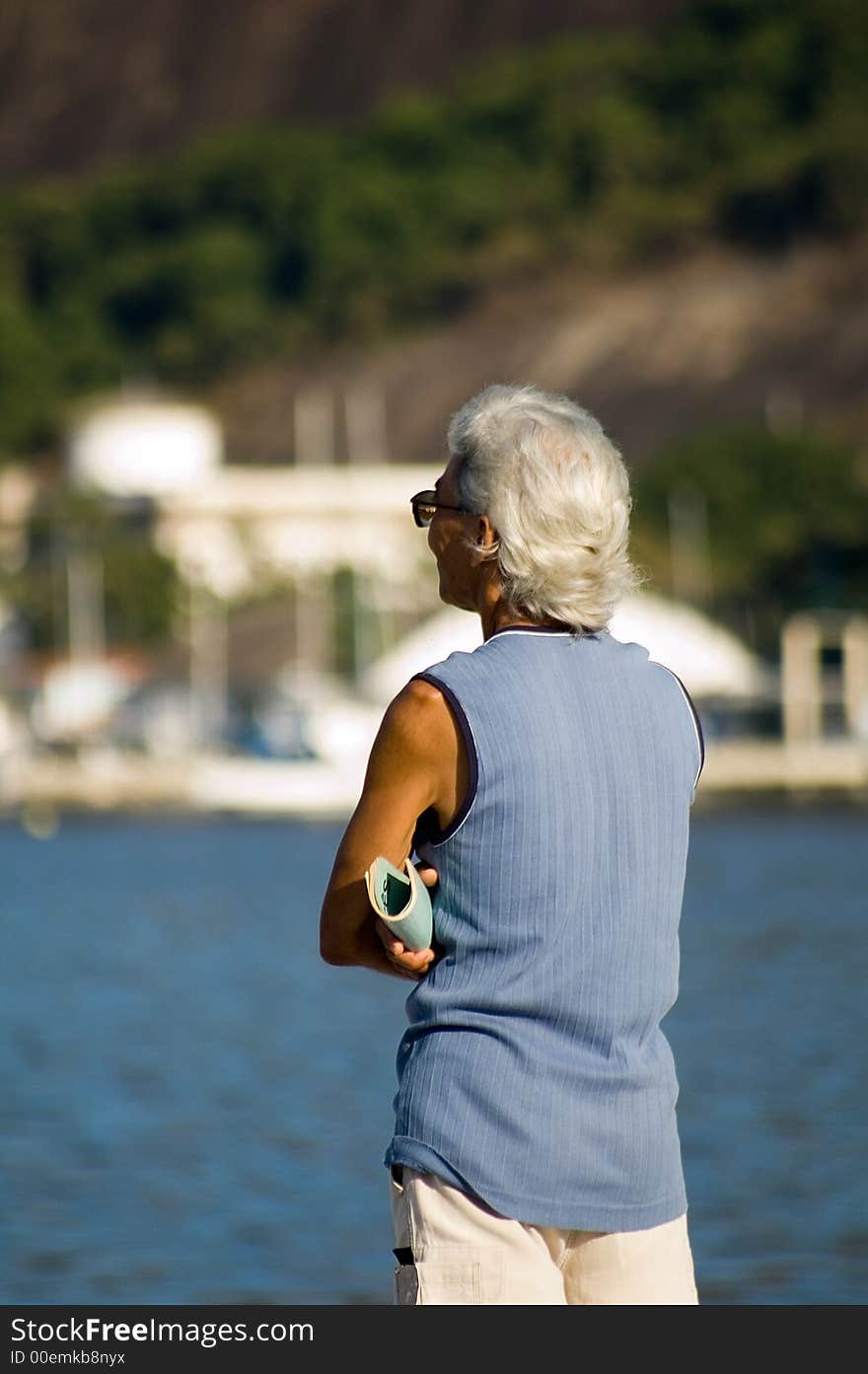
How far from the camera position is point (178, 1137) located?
14484mm

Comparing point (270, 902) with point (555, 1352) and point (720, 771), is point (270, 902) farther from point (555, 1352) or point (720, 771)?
point (555, 1352)

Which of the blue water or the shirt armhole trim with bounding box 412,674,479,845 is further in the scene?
the blue water

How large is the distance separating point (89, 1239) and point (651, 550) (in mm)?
70533

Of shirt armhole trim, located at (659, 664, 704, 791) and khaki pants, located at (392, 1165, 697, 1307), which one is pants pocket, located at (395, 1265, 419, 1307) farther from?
shirt armhole trim, located at (659, 664, 704, 791)

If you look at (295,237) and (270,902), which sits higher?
(295,237)

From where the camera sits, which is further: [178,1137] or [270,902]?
[270,902]

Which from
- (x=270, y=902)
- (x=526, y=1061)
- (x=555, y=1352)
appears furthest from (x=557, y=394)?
(x=270, y=902)

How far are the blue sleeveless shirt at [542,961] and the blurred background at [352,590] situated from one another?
1768 millimetres

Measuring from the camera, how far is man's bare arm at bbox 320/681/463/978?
3.81 m

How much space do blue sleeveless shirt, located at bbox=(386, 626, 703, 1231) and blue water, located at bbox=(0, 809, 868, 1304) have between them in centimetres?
605

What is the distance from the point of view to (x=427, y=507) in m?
4.05

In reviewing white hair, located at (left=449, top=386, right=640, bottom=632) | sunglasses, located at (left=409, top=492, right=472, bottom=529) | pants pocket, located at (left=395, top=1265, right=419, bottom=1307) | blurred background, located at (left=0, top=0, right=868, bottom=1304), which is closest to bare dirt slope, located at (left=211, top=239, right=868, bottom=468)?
blurred background, located at (left=0, top=0, right=868, bottom=1304)

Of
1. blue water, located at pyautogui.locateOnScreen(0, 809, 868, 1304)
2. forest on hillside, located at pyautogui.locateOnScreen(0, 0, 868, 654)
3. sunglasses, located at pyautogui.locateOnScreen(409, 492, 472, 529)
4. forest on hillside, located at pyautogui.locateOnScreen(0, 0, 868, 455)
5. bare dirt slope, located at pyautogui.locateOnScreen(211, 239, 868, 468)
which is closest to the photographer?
sunglasses, located at pyautogui.locateOnScreen(409, 492, 472, 529)

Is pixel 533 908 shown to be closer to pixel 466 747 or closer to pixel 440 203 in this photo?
pixel 466 747
